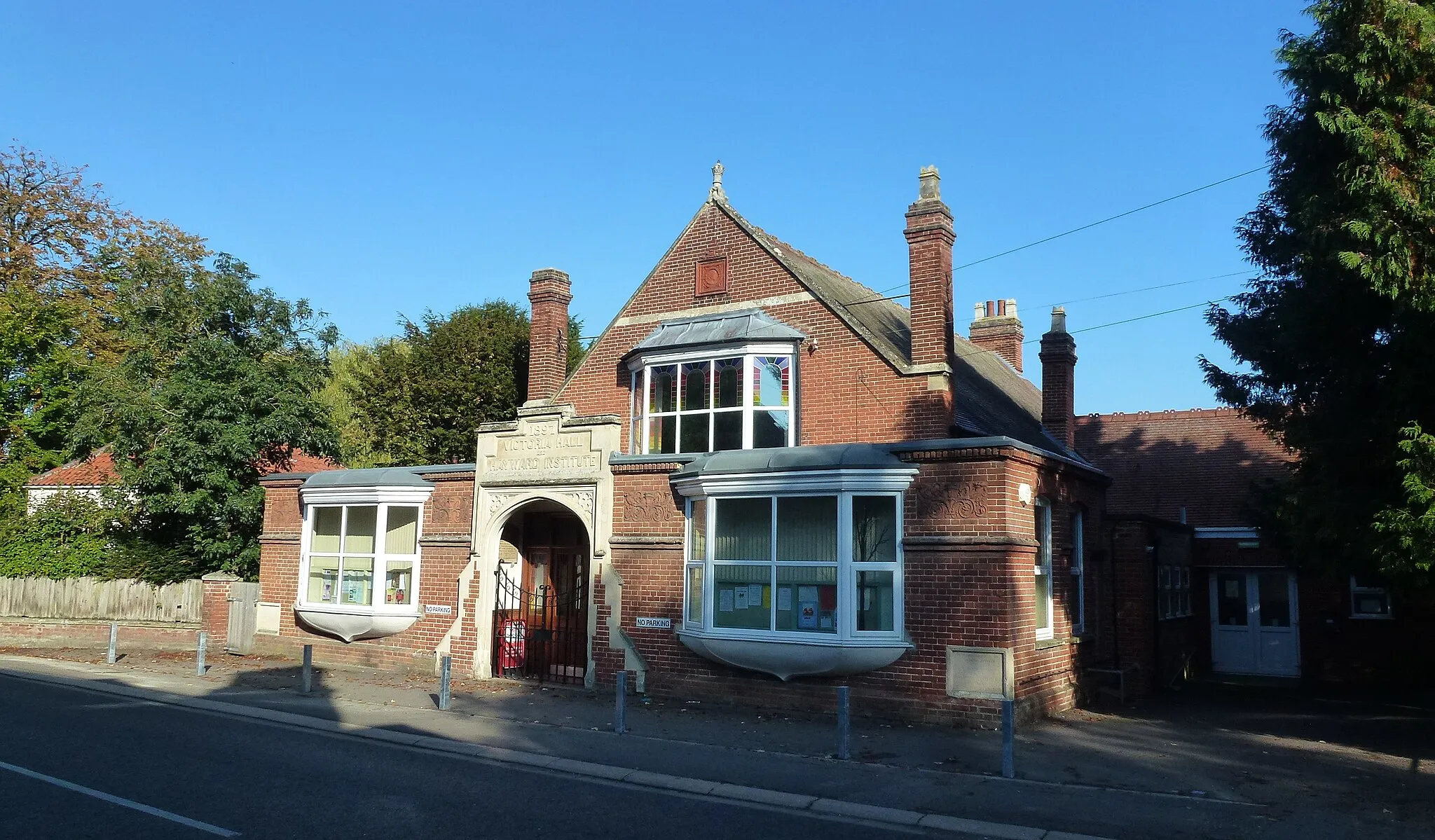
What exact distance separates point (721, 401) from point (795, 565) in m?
4.25

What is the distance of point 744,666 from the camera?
14.3 m

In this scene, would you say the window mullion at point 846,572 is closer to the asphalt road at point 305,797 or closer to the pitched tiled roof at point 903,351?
the pitched tiled roof at point 903,351

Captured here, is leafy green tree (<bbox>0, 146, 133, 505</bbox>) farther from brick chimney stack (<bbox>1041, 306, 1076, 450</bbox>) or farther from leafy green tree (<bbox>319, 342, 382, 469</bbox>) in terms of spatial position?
brick chimney stack (<bbox>1041, 306, 1076, 450</bbox>)

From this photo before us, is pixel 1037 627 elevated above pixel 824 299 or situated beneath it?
situated beneath

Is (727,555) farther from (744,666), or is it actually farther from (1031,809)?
(1031,809)

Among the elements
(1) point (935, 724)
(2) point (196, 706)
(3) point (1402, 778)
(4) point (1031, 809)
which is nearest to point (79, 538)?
(2) point (196, 706)

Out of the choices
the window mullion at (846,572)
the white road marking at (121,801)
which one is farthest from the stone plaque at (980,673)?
the white road marking at (121,801)

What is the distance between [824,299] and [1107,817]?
35.0 feet

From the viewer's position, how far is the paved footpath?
28.1ft

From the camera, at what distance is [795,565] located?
560 inches

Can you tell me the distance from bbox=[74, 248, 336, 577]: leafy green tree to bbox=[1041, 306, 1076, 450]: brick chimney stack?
16185 mm

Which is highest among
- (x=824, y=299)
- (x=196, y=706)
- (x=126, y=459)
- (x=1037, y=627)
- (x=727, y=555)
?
(x=824, y=299)

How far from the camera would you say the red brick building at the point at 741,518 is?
1345 centimetres

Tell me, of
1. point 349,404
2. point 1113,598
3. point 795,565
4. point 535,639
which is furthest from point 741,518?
point 349,404
